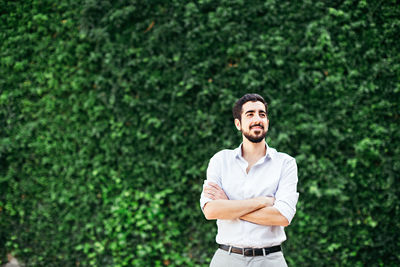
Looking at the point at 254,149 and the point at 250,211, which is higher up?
the point at 254,149

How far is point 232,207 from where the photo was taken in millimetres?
2285

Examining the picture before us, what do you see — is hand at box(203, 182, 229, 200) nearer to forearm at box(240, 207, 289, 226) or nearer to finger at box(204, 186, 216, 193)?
finger at box(204, 186, 216, 193)

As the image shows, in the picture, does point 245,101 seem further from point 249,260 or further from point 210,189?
point 249,260

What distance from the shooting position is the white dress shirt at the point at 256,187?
2.30 m

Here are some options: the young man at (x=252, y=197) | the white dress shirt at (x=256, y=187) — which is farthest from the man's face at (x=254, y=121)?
the white dress shirt at (x=256, y=187)

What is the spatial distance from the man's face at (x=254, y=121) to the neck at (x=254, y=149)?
8 centimetres

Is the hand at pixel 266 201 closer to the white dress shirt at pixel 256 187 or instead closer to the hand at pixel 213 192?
the white dress shirt at pixel 256 187

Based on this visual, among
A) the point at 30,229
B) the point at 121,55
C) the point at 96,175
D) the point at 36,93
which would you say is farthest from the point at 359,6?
the point at 30,229

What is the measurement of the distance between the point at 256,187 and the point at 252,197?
70 mm

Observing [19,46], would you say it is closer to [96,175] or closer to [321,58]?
[96,175]

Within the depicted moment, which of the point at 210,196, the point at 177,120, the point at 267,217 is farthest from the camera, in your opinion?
the point at 177,120

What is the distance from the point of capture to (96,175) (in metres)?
4.64

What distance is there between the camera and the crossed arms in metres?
2.26

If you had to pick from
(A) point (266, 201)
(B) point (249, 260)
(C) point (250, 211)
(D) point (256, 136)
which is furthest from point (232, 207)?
(D) point (256, 136)
